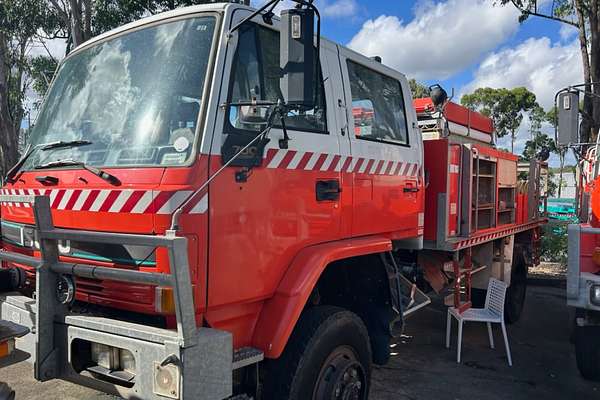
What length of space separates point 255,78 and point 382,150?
131 centimetres

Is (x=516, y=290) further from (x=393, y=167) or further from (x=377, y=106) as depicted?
(x=377, y=106)

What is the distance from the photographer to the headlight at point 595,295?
3.71 metres

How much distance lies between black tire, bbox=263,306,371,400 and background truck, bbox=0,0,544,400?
0.04ft

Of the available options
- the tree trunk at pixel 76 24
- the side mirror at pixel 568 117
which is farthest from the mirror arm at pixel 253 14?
the tree trunk at pixel 76 24

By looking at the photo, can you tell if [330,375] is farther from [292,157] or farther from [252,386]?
[292,157]

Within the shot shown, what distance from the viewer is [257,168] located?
2.50 metres

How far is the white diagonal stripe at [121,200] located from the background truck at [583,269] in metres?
3.39

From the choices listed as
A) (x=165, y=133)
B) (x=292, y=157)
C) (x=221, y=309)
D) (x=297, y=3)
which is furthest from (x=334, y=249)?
(x=297, y=3)

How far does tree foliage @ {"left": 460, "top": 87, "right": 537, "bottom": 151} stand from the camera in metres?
30.3

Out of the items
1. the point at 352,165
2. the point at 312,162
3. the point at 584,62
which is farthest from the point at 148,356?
the point at 584,62

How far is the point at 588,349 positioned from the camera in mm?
4215

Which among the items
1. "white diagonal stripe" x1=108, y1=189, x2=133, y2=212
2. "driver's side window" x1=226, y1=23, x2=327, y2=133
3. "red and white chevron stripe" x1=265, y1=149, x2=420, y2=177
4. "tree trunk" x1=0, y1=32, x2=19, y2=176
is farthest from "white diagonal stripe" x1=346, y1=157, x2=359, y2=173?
"tree trunk" x1=0, y1=32, x2=19, y2=176

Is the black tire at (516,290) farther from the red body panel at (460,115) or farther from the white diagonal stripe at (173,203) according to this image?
the white diagonal stripe at (173,203)

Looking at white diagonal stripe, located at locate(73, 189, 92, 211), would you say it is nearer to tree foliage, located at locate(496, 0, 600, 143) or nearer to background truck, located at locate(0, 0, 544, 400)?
background truck, located at locate(0, 0, 544, 400)
